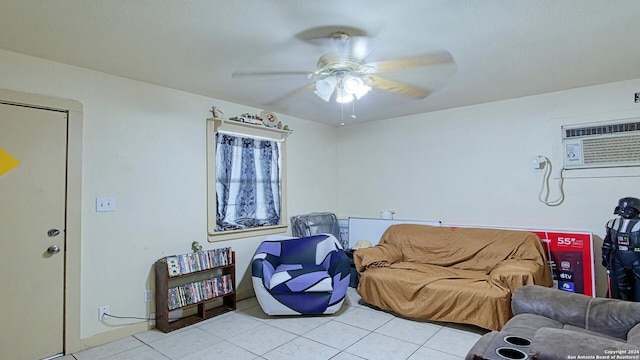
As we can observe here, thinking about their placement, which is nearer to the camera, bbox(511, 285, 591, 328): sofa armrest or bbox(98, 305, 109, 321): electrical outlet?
bbox(511, 285, 591, 328): sofa armrest

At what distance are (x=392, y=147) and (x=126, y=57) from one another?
11.4 ft

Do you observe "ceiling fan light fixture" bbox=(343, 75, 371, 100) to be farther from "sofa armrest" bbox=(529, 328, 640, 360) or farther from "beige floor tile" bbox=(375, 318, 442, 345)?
"beige floor tile" bbox=(375, 318, 442, 345)

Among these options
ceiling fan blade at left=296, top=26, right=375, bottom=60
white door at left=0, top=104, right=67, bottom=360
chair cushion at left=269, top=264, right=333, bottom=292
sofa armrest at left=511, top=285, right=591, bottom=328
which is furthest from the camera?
chair cushion at left=269, top=264, right=333, bottom=292

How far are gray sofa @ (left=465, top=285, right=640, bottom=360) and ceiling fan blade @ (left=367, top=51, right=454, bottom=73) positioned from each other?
Answer: 6.00ft

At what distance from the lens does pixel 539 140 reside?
372cm

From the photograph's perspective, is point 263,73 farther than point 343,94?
Yes

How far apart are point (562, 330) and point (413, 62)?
207 cm

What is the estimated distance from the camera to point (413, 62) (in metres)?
2.72

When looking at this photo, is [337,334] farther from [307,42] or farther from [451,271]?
[307,42]

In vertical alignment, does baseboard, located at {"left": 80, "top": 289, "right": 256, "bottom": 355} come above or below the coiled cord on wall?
below

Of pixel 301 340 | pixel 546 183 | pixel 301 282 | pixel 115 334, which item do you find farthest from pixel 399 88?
pixel 115 334

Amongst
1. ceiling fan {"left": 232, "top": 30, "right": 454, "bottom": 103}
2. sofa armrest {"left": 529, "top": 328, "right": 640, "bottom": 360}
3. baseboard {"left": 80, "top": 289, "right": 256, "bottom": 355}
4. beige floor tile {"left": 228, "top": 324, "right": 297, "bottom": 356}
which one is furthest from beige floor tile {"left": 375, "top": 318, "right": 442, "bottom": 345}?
baseboard {"left": 80, "top": 289, "right": 256, "bottom": 355}

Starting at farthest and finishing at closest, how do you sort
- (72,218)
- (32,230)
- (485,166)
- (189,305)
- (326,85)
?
(485,166)
(189,305)
(72,218)
(32,230)
(326,85)

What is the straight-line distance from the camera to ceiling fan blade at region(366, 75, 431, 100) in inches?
123
